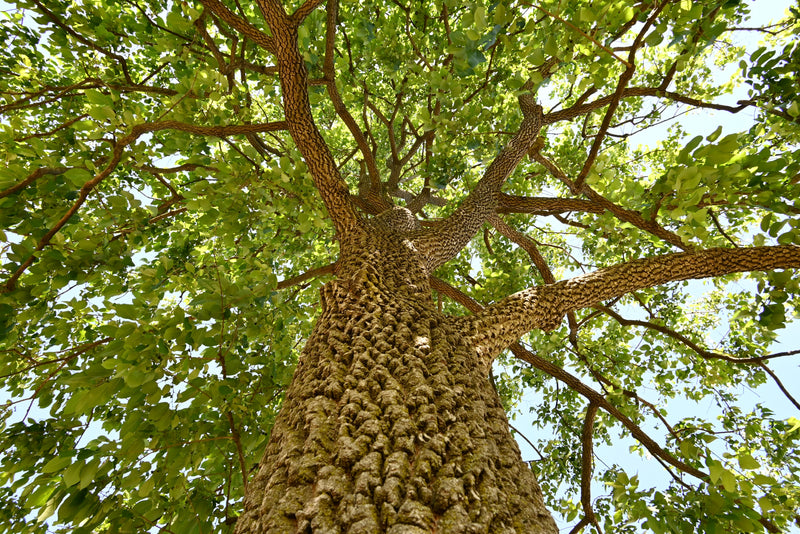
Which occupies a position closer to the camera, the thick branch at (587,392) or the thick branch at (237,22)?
the thick branch at (237,22)

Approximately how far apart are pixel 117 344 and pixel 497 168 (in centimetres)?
401

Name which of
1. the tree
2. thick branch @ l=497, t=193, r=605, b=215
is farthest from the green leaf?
thick branch @ l=497, t=193, r=605, b=215

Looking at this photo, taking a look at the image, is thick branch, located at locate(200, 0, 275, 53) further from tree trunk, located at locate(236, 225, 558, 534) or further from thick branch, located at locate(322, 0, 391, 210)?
tree trunk, located at locate(236, 225, 558, 534)

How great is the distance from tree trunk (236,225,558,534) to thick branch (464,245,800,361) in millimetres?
507

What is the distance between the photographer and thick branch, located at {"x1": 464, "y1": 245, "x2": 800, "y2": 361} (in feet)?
7.47

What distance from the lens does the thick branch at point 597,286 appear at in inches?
89.6

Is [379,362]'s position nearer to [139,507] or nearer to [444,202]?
[139,507]

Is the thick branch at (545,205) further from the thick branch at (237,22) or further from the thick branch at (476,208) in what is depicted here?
the thick branch at (237,22)

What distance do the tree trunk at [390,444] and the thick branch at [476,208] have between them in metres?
1.40

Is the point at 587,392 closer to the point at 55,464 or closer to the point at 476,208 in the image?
the point at 476,208

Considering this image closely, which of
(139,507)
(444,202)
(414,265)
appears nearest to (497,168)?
(444,202)

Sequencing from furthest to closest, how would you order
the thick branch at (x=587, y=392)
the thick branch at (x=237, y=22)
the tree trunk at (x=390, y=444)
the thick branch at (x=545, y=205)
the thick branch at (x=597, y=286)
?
the thick branch at (x=545, y=205), the thick branch at (x=587, y=392), the thick branch at (x=237, y=22), the thick branch at (x=597, y=286), the tree trunk at (x=390, y=444)

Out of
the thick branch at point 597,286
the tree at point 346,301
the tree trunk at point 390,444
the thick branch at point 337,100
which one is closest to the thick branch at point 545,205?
the tree at point 346,301

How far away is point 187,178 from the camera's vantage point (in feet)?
15.9
